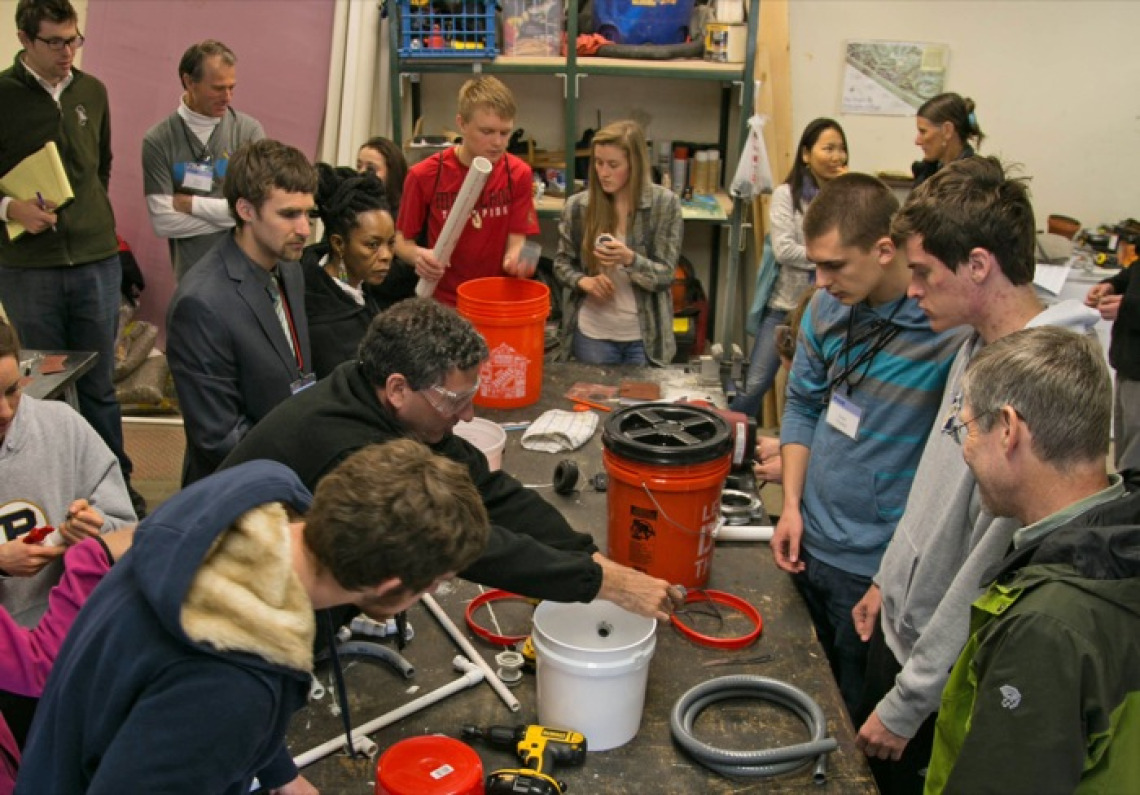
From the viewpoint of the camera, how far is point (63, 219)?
3756mm

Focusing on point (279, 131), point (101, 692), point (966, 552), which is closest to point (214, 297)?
point (101, 692)

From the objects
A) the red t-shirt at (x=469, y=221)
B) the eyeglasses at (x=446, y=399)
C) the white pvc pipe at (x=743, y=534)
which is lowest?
the white pvc pipe at (x=743, y=534)

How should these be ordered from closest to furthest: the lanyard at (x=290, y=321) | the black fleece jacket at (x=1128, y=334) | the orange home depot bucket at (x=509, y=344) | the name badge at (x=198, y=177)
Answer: the lanyard at (x=290, y=321) < the orange home depot bucket at (x=509, y=344) < the black fleece jacket at (x=1128, y=334) < the name badge at (x=198, y=177)

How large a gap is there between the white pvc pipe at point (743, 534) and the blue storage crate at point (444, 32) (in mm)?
3368

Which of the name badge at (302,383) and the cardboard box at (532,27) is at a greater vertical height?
the cardboard box at (532,27)

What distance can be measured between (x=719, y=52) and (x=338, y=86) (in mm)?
2076

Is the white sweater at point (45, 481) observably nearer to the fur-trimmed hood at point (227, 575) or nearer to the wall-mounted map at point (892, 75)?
the fur-trimmed hood at point (227, 575)

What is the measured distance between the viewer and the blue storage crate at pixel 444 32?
490cm

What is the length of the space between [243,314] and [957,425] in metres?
1.66

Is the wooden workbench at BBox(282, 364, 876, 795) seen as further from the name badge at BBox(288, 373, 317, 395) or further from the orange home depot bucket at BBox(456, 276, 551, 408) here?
the orange home depot bucket at BBox(456, 276, 551, 408)

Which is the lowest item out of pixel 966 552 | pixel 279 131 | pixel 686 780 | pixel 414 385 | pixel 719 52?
pixel 686 780

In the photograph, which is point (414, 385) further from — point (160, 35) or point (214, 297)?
A: point (160, 35)

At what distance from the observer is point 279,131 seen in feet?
17.1

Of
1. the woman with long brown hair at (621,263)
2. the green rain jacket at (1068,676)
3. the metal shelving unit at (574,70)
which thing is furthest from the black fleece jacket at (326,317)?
the metal shelving unit at (574,70)
